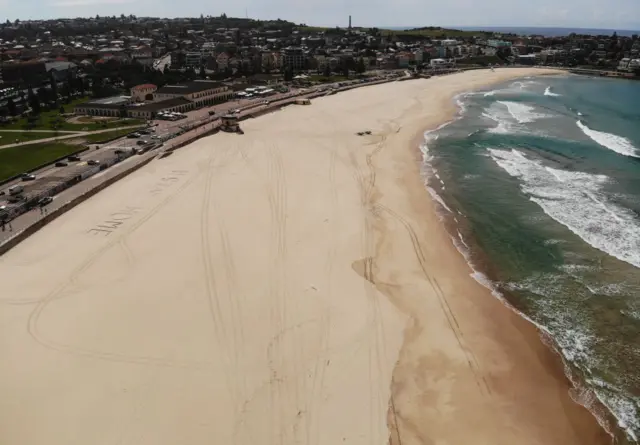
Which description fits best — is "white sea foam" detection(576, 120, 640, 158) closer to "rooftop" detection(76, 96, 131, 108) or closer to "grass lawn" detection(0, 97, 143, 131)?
"grass lawn" detection(0, 97, 143, 131)

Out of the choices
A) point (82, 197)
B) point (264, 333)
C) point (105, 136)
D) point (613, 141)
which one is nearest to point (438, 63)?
point (613, 141)

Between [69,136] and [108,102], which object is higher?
[108,102]

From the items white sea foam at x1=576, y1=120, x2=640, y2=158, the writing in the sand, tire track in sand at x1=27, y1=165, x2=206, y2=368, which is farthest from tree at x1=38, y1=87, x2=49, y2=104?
white sea foam at x1=576, y1=120, x2=640, y2=158

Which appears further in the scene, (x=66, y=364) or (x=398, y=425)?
(x=66, y=364)

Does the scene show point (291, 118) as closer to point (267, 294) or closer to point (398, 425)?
point (267, 294)

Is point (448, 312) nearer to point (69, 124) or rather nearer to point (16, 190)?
point (16, 190)

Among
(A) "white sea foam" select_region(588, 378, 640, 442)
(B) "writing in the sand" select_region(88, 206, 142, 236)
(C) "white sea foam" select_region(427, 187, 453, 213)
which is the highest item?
(C) "white sea foam" select_region(427, 187, 453, 213)

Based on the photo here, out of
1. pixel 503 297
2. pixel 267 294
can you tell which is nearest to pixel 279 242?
pixel 267 294
